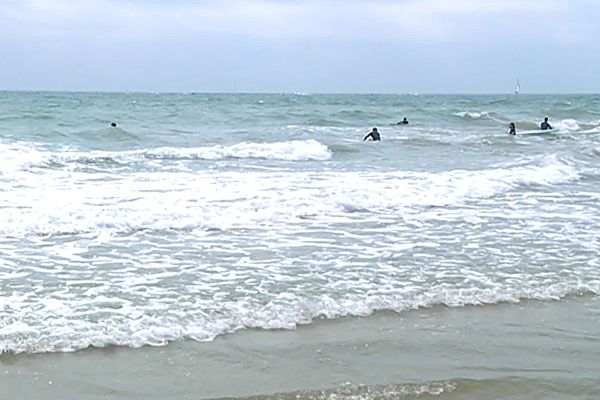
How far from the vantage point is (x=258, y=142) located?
27078 mm

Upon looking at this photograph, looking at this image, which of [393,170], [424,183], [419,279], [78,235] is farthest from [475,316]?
[393,170]

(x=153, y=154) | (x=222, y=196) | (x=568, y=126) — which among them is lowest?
(x=568, y=126)

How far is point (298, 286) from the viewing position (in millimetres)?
7203

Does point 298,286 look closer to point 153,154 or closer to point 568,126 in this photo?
point 153,154

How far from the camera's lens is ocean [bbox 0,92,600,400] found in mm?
5062

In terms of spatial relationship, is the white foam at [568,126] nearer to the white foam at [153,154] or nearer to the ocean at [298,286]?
the white foam at [153,154]

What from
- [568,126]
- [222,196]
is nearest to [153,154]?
[222,196]

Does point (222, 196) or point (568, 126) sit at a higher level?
point (222, 196)

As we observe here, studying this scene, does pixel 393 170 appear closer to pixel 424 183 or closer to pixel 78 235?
pixel 424 183

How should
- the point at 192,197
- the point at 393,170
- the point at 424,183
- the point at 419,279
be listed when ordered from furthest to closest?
the point at 393,170
the point at 424,183
the point at 192,197
the point at 419,279

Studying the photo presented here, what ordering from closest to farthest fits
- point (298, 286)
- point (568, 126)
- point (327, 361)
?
point (327, 361), point (298, 286), point (568, 126)

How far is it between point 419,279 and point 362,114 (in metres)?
43.2

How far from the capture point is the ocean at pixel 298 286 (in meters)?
5.06

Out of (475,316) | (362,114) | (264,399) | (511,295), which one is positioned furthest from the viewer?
(362,114)
